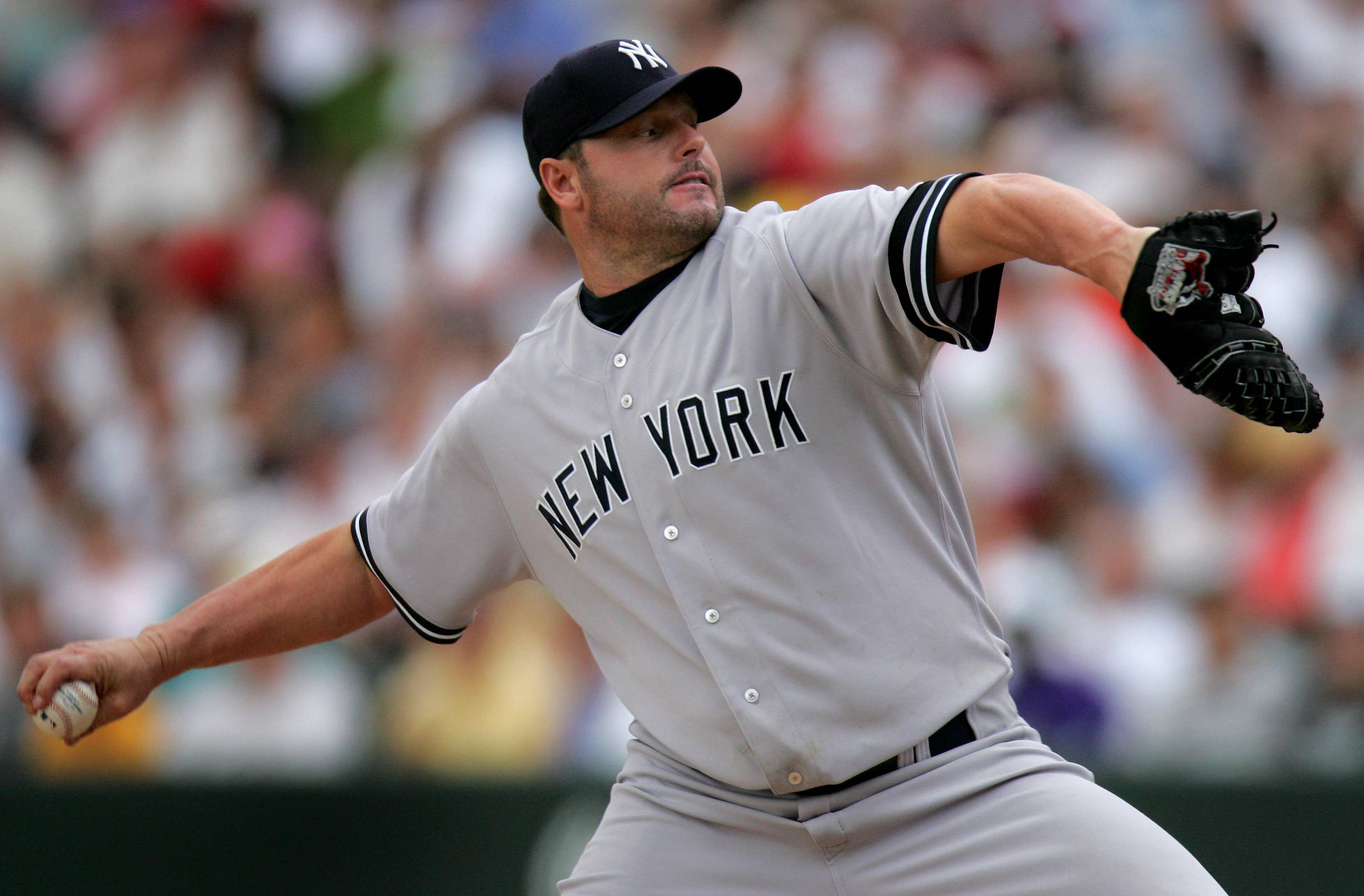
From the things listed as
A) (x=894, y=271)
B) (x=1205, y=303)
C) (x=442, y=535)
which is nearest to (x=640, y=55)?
(x=894, y=271)

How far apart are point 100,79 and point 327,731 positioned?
5.42 meters

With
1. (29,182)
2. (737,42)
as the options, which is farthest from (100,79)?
(737,42)

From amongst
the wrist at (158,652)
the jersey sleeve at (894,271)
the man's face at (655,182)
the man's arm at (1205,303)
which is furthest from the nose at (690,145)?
the wrist at (158,652)

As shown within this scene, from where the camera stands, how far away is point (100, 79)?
10.1 m

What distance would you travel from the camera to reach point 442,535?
11.7 feet

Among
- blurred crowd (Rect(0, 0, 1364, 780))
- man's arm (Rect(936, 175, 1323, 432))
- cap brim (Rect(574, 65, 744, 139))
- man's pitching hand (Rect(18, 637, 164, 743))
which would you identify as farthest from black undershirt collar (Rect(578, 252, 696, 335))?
blurred crowd (Rect(0, 0, 1364, 780))

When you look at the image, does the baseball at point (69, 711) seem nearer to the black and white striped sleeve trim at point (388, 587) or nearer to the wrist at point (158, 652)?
the wrist at point (158, 652)

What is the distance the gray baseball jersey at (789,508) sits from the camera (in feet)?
9.69

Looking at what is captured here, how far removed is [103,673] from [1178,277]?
2.36 metres

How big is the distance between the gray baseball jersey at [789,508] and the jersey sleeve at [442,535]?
13.8 inches

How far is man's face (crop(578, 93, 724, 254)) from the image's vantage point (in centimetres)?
324

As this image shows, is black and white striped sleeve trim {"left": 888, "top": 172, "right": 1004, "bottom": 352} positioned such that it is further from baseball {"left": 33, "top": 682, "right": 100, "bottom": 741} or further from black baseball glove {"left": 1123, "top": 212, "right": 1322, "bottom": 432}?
baseball {"left": 33, "top": 682, "right": 100, "bottom": 741}

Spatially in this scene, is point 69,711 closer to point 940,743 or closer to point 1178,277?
point 940,743

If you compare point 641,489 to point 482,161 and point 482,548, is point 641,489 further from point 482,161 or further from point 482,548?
point 482,161
